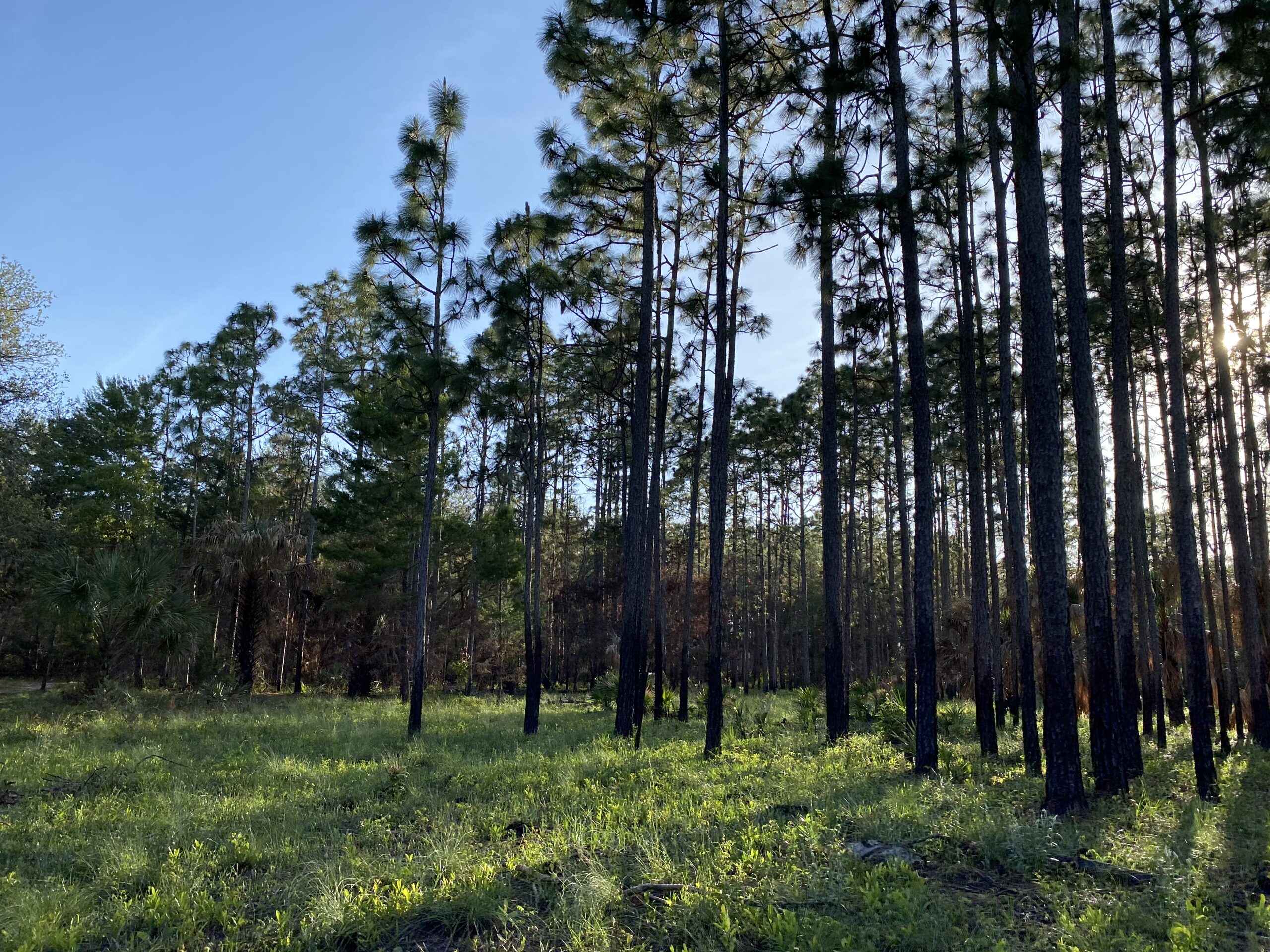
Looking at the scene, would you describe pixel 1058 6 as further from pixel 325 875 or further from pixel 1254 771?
pixel 325 875

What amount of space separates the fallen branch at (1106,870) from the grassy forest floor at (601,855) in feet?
0.20

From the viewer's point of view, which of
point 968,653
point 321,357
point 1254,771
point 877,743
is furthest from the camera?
point 321,357

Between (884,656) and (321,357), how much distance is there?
33.1 meters

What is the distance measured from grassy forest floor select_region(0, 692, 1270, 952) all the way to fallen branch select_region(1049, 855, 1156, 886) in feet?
0.20

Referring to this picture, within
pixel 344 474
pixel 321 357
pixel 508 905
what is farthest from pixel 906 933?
pixel 321 357

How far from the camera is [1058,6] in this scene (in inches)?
340

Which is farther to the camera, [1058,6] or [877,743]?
[877,743]

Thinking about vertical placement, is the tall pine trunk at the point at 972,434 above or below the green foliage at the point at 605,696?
above

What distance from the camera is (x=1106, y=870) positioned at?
5.39 m

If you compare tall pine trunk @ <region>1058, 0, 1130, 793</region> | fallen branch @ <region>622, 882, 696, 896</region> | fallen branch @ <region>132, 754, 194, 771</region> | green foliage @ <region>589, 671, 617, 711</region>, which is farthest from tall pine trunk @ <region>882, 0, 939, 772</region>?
green foliage @ <region>589, 671, 617, 711</region>

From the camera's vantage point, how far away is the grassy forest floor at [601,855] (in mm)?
4414

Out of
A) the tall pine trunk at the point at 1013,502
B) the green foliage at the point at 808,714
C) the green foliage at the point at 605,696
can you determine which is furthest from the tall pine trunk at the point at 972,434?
the green foliage at the point at 605,696

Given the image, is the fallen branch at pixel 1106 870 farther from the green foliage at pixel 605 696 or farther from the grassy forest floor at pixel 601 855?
the green foliage at pixel 605 696

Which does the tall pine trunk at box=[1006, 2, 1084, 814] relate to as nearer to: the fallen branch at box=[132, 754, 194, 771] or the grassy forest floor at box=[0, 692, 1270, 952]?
the grassy forest floor at box=[0, 692, 1270, 952]
